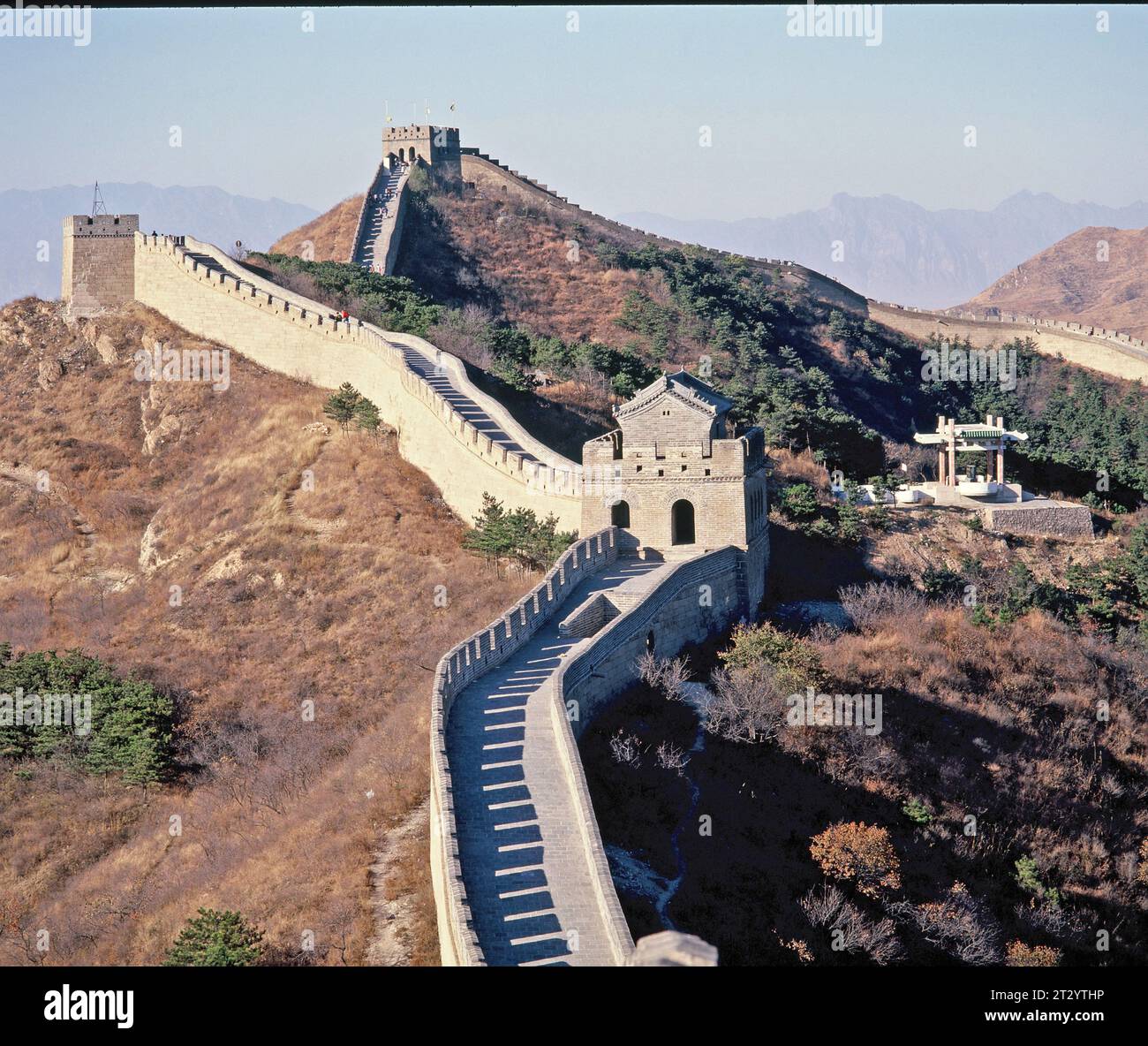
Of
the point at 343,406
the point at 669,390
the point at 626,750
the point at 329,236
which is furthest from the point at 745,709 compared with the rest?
the point at 329,236

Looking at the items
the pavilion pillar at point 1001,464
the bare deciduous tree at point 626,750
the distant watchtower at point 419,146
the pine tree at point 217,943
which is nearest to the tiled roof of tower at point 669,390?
the bare deciduous tree at point 626,750

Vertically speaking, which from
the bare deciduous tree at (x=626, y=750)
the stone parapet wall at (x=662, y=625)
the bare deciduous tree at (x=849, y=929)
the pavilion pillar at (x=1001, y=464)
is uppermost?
the pavilion pillar at (x=1001, y=464)

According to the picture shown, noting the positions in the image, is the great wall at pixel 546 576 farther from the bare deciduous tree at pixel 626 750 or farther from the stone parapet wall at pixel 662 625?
the bare deciduous tree at pixel 626 750

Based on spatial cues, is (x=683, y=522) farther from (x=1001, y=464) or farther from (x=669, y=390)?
(x=1001, y=464)

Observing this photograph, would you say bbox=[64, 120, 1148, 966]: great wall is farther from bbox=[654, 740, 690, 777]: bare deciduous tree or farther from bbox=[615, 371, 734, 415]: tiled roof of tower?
bbox=[654, 740, 690, 777]: bare deciduous tree

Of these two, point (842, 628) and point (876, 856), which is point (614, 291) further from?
point (876, 856)

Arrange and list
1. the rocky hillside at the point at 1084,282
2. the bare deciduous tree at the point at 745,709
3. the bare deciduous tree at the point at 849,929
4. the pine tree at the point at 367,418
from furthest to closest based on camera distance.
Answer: the rocky hillside at the point at 1084,282 < the pine tree at the point at 367,418 < the bare deciduous tree at the point at 745,709 < the bare deciduous tree at the point at 849,929
